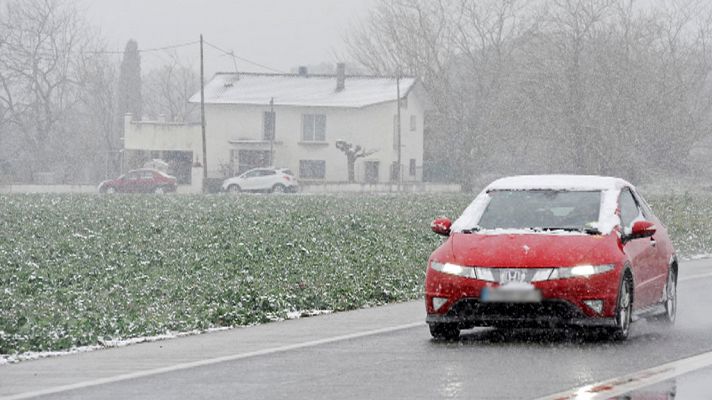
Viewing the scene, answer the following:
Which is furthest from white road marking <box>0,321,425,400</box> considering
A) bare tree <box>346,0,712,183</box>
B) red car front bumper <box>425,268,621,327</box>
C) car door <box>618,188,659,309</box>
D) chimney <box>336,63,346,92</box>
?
chimney <box>336,63,346,92</box>

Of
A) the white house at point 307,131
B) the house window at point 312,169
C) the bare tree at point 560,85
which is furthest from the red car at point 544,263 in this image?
the house window at point 312,169

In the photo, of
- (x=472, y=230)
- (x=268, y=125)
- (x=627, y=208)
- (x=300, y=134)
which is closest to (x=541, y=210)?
(x=472, y=230)

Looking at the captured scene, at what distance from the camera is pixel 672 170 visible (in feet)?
238

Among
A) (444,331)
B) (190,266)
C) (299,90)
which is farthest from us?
→ (299,90)

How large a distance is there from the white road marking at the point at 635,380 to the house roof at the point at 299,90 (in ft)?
249

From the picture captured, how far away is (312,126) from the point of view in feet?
292

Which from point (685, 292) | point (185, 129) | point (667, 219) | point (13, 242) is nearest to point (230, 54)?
point (185, 129)

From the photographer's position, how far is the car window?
1310cm

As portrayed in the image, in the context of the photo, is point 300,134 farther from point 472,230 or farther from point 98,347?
point 98,347

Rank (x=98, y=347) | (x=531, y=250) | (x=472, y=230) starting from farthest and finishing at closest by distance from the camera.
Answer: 1. (x=472, y=230)
2. (x=98, y=347)
3. (x=531, y=250)

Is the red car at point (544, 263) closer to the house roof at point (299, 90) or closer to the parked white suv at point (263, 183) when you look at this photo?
the parked white suv at point (263, 183)

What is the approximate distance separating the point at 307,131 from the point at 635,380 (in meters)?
79.6

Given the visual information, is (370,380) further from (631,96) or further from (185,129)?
(185,129)

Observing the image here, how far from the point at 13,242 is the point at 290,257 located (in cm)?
566
